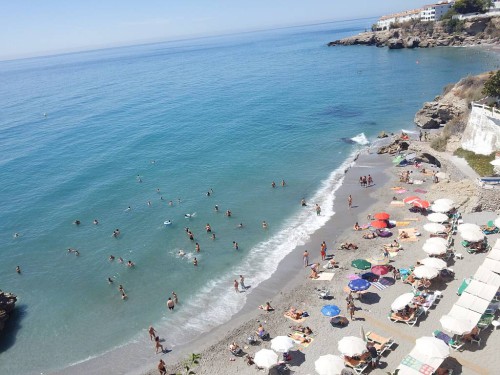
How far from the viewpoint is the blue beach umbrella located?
21703 mm

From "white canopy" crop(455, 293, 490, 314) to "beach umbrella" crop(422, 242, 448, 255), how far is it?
449 cm

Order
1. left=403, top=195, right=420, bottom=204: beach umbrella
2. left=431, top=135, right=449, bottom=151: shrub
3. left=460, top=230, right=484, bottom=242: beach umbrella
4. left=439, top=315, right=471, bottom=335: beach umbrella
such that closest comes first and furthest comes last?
left=439, top=315, right=471, bottom=335: beach umbrella < left=460, top=230, right=484, bottom=242: beach umbrella < left=403, top=195, right=420, bottom=204: beach umbrella < left=431, top=135, right=449, bottom=151: shrub

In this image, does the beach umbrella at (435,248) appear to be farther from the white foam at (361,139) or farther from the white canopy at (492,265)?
the white foam at (361,139)

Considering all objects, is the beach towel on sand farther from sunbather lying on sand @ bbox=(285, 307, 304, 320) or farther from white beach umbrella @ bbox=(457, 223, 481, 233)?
sunbather lying on sand @ bbox=(285, 307, 304, 320)

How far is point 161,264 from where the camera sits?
95.3 feet

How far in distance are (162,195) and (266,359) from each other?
25.3m

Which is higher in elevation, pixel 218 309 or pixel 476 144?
pixel 476 144

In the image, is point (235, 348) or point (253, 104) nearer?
point (235, 348)

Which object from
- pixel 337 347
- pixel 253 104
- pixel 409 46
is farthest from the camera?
pixel 409 46

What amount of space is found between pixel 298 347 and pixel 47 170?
140ft

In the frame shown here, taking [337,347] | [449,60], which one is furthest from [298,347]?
[449,60]

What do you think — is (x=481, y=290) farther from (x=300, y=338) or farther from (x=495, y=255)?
(x=300, y=338)

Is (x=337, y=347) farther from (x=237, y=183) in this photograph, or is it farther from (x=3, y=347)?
(x=237, y=183)

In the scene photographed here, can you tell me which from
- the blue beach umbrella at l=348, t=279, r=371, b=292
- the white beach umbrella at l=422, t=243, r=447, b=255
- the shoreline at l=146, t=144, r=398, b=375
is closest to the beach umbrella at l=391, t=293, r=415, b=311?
the blue beach umbrella at l=348, t=279, r=371, b=292
